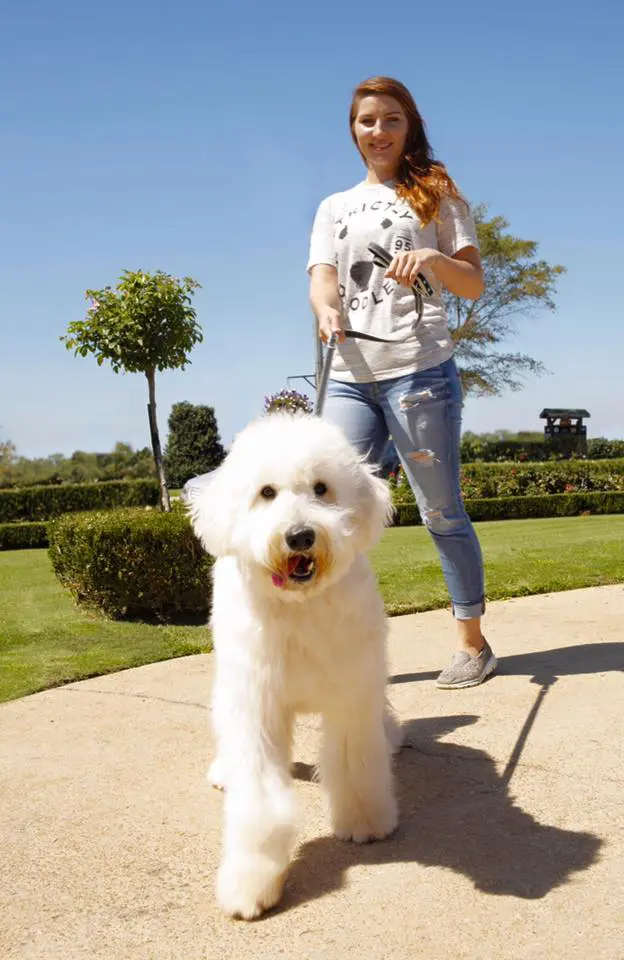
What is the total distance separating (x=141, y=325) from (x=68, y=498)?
978cm

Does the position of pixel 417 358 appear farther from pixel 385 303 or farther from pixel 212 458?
pixel 212 458

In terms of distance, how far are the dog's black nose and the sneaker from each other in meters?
2.31

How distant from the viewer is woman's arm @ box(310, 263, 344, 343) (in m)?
3.89

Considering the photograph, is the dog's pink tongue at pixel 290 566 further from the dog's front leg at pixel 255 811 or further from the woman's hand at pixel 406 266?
the woman's hand at pixel 406 266

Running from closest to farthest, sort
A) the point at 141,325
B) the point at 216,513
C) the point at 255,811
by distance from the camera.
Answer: the point at 255,811
the point at 216,513
the point at 141,325

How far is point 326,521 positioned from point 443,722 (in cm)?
189

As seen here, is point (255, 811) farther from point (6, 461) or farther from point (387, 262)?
point (6, 461)

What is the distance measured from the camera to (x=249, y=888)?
2.55m

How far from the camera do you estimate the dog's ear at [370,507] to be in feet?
9.32

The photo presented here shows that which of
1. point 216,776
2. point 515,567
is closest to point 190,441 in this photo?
point 515,567

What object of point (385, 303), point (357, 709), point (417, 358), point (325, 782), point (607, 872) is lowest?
point (607, 872)

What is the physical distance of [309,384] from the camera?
37.1 feet

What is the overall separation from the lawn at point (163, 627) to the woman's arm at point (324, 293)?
2619 millimetres

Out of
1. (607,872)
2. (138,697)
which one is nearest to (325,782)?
(607,872)
